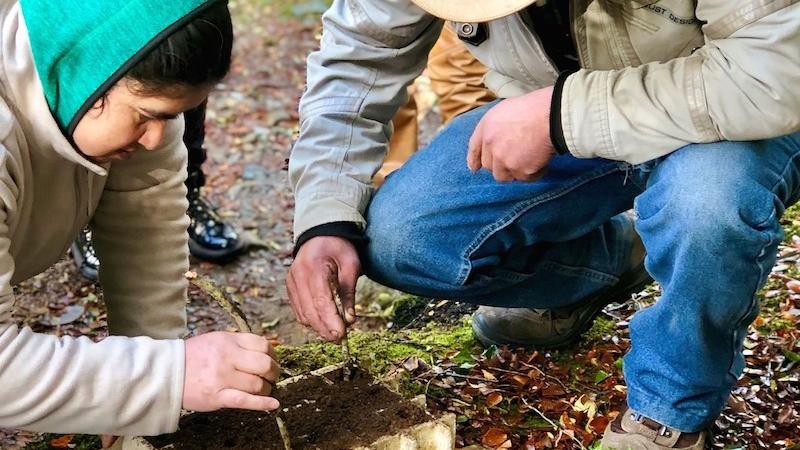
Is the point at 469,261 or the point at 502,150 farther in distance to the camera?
the point at 469,261

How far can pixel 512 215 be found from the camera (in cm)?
290

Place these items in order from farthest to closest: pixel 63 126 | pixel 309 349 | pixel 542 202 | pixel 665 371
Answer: pixel 309 349
pixel 542 202
pixel 665 371
pixel 63 126

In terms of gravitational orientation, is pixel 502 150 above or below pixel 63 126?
below

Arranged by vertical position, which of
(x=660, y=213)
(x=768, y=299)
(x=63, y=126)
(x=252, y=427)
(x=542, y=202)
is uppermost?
(x=63, y=126)

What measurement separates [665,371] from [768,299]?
132cm

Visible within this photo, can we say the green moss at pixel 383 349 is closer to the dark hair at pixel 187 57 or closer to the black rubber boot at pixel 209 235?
the dark hair at pixel 187 57

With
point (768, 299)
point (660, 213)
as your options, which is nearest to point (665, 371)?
point (660, 213)

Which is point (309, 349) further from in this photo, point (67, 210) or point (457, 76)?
point (457, 76)

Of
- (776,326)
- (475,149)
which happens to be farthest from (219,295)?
(776,326)

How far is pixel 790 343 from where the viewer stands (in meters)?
3.23

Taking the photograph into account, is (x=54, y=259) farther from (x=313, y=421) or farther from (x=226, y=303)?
(x=313, y=421)

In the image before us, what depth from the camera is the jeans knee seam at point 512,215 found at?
2.86 meters

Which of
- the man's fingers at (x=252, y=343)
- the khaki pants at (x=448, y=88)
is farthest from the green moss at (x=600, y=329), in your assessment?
the khaki pants at (x=448, y=88)

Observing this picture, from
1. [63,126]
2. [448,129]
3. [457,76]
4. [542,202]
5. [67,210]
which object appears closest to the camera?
[63,126]
